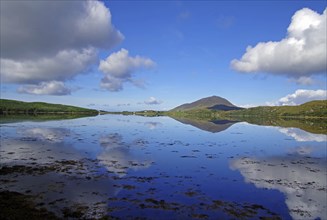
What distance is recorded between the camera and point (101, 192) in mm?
22125

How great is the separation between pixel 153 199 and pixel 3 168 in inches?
721

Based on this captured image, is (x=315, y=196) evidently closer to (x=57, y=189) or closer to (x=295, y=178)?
(x=295, y=178)

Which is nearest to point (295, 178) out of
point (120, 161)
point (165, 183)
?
point (165, 183)

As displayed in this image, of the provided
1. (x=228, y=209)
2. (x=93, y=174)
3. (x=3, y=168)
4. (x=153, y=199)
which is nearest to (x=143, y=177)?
(x=93, y=174)

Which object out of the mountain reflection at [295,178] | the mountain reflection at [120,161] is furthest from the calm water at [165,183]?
the mountain reflection at [120,161]

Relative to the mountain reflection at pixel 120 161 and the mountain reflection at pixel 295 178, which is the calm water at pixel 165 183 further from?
the mountain reflection at pixel 120 161

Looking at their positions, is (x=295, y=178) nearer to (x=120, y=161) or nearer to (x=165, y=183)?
(x=165, y=183)

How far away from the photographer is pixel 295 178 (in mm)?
29750

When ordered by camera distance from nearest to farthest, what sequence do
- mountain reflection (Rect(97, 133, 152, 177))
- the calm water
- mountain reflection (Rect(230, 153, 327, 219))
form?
the calm water
mountain reflection (Rect(230, 153, 327, 219))
mountain reflection (Rect(97, 133, 152, 177))

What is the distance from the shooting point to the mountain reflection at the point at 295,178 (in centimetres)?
2038

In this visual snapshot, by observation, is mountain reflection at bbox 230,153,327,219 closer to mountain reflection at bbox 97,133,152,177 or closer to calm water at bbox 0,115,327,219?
calm water at bbox 0,115,327,219

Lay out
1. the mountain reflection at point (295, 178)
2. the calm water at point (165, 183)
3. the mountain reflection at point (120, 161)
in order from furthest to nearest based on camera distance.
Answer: the mountain reflection at point (120, 161) < the mountain reflection at point (295, 178) < the calm water at point (165, 183)

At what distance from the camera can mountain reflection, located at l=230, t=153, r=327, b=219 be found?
2038 cm

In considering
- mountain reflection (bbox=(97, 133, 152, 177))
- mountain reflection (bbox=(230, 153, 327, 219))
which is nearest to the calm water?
mountain reflection (bbox=(230, 153, 327, 219))
